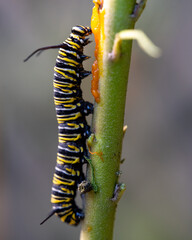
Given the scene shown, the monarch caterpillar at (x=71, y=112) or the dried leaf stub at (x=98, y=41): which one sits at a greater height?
the dried leaf stub at (x=98, y=41)

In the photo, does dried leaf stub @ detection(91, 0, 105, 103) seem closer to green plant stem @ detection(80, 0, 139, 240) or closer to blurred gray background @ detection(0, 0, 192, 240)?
green plant stem @ detection(80, 0, 139, 240)

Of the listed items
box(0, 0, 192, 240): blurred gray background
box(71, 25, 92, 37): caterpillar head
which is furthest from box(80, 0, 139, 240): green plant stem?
box(0, 0, 192, 240): blurred gray background

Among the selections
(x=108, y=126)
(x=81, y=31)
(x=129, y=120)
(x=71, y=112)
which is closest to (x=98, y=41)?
(x=108, y=126)

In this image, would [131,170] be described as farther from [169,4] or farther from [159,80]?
[169,4]

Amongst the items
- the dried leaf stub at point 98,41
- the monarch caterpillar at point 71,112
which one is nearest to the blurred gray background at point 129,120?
the monarch caterpillar at point 71,112

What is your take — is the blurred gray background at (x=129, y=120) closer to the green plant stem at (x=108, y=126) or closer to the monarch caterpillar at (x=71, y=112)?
the monarch caterpillar at (x=71, y=112)

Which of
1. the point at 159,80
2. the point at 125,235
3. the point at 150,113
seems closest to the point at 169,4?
the point at 159,80
